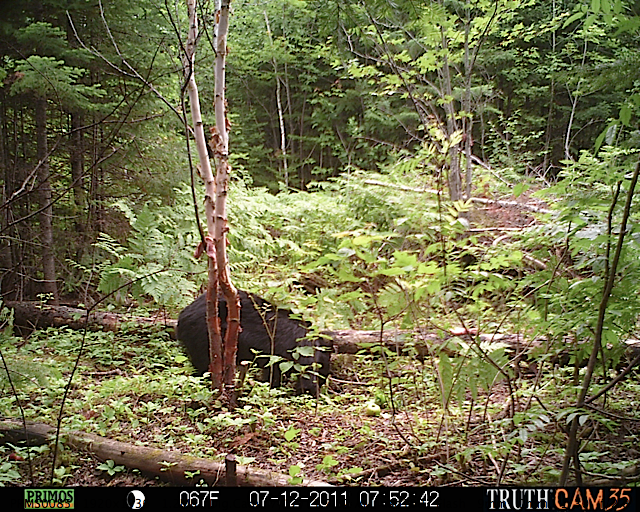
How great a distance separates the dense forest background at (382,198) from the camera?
2199 mm

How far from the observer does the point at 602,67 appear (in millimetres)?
1891

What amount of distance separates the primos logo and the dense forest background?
1.50 feet

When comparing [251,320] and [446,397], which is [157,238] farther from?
[446,397]

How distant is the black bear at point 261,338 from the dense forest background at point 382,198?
21cm

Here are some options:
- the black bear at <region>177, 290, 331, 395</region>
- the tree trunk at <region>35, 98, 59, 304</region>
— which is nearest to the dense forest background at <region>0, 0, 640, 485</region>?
the tree trunk at <region>35, 98, 59, 304</region>

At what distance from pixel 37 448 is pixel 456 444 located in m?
2.37

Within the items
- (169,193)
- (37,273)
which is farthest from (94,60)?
(37,273)

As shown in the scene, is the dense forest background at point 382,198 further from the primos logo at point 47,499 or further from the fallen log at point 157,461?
the primos logo at point 47,499

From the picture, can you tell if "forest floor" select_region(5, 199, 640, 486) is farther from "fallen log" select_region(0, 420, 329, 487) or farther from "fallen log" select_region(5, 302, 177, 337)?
"fallen log" select_region(5, 302, 177, 337)

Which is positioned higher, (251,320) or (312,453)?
(251,320)

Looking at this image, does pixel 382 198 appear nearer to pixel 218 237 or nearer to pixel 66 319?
pixel 218 237

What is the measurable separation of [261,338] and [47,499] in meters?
2.18

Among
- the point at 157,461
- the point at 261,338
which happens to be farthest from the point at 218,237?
the point at 157,461

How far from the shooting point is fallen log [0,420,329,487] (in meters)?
2.48
